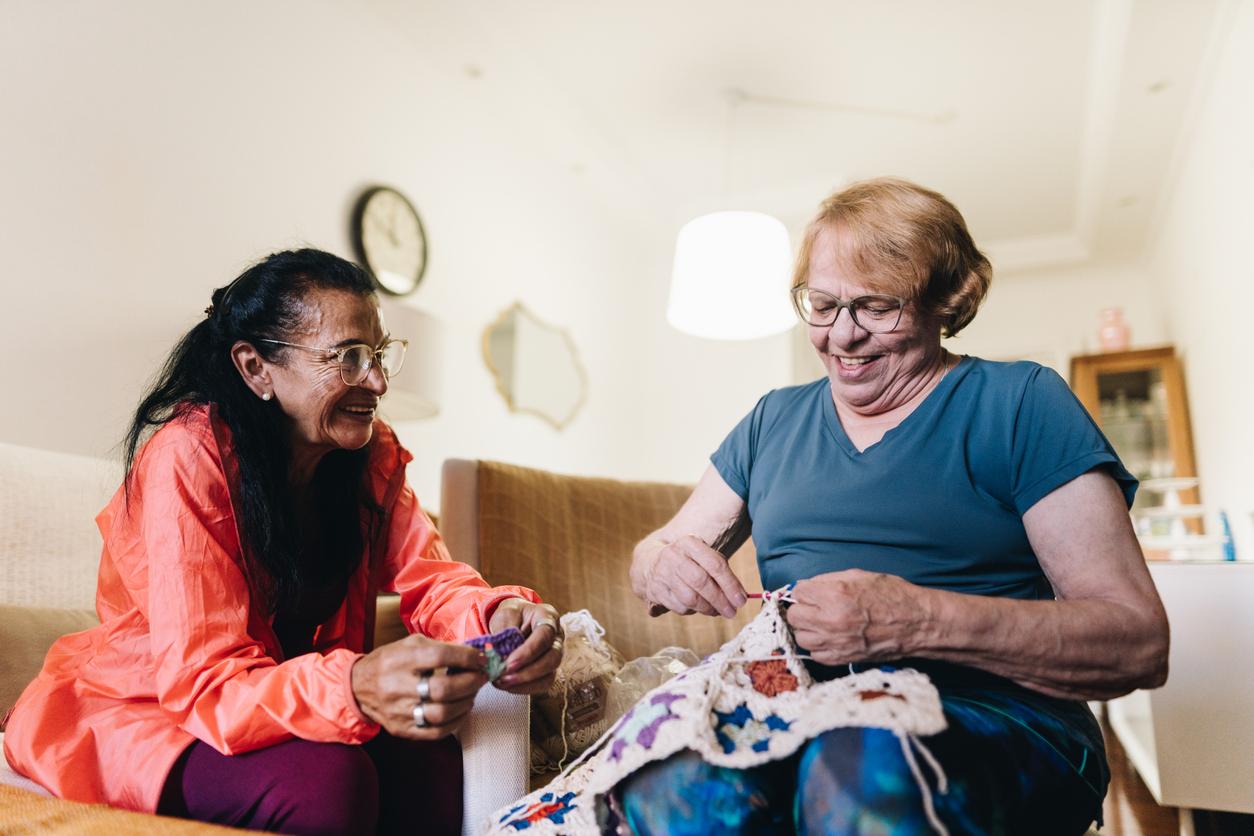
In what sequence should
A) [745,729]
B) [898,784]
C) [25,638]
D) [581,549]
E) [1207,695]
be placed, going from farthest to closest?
[1207,695] → [581,549] → [25,638] → [745,729] → [898,784]

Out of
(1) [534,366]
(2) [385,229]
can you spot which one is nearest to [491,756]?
(2) [385,229]

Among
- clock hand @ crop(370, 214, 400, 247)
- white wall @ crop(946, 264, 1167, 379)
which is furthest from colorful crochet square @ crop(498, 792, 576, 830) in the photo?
white wall @ crop(946, 264, 1167, 379)

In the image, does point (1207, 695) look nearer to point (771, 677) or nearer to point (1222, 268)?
point (771, 677)

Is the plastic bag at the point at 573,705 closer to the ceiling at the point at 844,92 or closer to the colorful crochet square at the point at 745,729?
the colorful crochet square at the point at 745,729

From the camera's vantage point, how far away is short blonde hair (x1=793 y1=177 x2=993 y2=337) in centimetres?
114

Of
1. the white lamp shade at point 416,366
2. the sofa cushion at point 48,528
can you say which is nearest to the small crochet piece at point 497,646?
the sofa cushion at point 48,528

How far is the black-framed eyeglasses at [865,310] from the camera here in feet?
3.76

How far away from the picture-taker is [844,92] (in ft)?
12.4

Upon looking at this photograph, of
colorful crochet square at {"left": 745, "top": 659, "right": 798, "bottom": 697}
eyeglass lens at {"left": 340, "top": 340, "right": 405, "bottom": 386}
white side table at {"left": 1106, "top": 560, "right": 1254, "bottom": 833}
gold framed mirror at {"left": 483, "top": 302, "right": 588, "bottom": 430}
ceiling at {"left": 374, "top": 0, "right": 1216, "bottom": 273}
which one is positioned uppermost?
ceiling at {"left": 374, "top": 0, "right": 1216, "bottom": 273}

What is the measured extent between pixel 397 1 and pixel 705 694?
10.1ft

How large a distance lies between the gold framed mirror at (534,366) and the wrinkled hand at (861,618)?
2.95 m

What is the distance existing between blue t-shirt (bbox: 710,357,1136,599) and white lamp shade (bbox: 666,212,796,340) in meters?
1.78

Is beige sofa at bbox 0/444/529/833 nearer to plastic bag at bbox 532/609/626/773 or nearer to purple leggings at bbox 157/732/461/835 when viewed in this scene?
purple leggings at bbox 157/732/461/835

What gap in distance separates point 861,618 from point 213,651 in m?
0.69
